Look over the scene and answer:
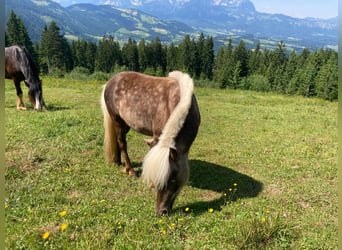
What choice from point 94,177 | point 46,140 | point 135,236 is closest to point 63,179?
point 94,177

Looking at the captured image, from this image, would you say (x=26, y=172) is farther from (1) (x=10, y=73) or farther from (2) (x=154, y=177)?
(1) (x=10, y=73)

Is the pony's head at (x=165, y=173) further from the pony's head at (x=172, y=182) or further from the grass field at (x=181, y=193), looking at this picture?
the grass field at (x=181, y=193)

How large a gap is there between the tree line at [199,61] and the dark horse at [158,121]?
218 feet

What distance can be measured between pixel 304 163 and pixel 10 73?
446 inches

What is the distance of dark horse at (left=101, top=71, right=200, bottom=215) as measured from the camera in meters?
5.07

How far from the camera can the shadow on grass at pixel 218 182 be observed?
20.3 feet

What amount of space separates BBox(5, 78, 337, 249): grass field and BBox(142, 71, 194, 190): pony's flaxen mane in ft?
2.27

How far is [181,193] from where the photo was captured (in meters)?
6.70

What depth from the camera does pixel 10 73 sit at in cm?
1260

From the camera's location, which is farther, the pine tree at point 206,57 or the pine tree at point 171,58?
the pine tree at point 206,57

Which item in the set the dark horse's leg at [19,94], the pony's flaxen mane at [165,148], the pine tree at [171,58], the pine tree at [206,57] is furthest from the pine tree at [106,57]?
the pony's flaxen mane at [165,148]

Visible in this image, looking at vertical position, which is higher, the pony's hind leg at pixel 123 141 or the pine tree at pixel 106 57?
the pony's hind leg at pixel 123 141

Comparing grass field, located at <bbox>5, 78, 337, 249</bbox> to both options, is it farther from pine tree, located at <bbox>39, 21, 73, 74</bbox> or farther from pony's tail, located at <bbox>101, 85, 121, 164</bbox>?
pine tree, located at <bbox>39, 21, 73, 74</bbox>

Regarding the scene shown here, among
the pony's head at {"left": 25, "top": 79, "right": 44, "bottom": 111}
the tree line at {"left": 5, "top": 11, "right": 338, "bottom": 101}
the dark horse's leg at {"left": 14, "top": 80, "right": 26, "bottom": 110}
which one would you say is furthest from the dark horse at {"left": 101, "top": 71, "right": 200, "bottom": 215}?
the tree line at {"left": 5, "top": 11, "right": 338, "bottom": 101}
